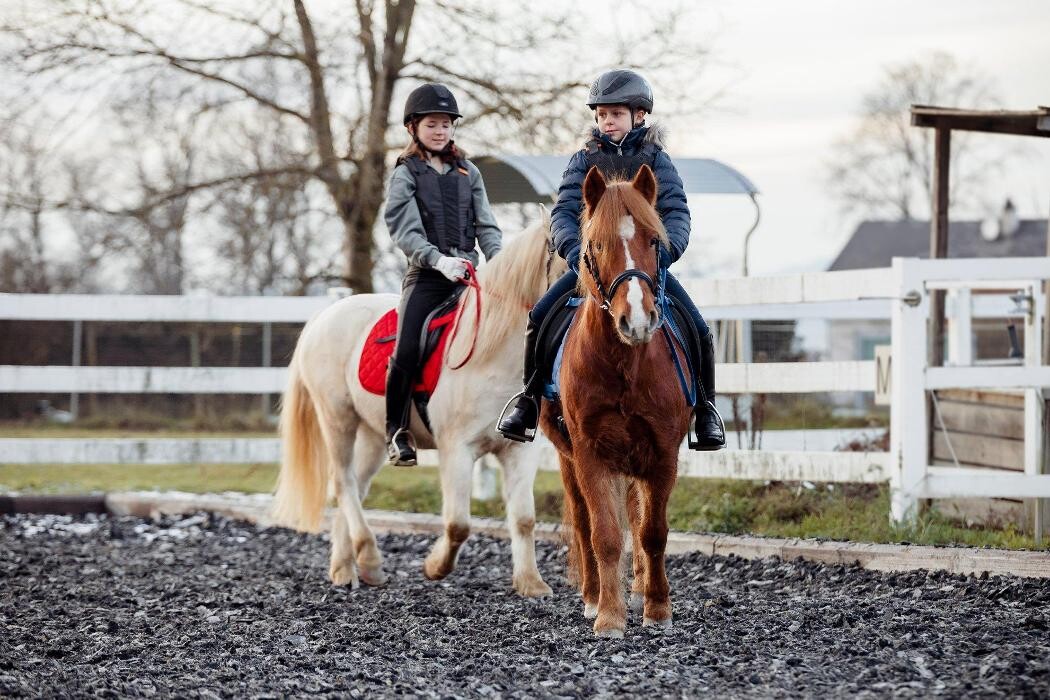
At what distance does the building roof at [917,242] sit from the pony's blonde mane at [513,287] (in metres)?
47.0

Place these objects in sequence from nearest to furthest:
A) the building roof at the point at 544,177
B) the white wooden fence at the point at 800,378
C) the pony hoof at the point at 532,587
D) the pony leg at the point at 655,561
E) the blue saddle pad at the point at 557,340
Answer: the pony leg at the point at 655,561 → the blue saddle pad at the point at 557,340 → the pony hoof at the point at 532,587 → the white wooden fence at the point at 800,378 → the building roof at the point at 544,177

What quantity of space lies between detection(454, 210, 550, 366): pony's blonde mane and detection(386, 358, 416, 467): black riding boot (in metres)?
0.49

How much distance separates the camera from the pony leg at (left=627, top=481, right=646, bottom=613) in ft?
19.3

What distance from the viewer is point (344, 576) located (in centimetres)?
743

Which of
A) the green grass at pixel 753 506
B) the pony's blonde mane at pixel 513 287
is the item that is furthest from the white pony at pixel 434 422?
the green grass at pixel 753 506

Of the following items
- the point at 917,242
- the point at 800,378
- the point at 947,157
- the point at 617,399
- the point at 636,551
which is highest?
the point at 917,242

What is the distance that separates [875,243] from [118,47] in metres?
42.6

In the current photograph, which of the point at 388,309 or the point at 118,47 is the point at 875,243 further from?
the point at 388,309

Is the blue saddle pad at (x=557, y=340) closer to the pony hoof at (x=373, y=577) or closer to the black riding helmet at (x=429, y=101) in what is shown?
the black riding helmet at (x=429, y=101)

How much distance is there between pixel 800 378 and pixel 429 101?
305 cm

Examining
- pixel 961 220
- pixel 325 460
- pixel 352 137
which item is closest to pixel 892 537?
pixel 325 460

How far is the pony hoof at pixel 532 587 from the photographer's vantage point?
22.0 feet

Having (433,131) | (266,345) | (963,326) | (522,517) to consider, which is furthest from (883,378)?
(266,345)

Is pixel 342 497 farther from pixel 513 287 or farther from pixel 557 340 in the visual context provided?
pixel 557 340
